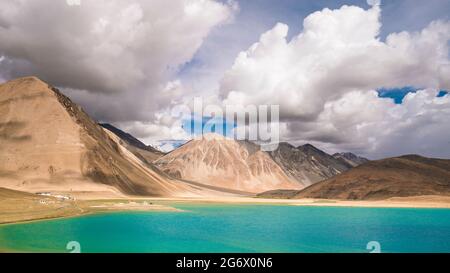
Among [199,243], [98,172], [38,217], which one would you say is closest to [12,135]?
[98,172]

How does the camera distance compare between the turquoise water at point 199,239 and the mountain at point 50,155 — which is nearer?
the turquoise water at point 199,239

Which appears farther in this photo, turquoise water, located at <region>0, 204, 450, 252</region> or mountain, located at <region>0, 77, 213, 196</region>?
mountain, located at <region>0, 77, 213, 196</region>

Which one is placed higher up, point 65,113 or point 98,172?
point 65,113

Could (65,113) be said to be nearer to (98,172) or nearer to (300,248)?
(98,172)

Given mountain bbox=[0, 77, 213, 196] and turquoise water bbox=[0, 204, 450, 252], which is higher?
mountain bbox=[0, 77, 213, 196]

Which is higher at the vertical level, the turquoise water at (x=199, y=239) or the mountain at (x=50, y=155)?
the mountain at (x=50, y=155)

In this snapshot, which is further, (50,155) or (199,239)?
(50,155)

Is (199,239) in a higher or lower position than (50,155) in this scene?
lower
